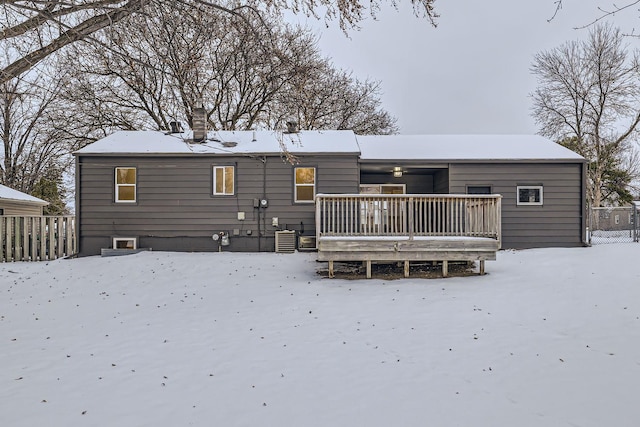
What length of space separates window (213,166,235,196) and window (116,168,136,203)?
2521 millimetres

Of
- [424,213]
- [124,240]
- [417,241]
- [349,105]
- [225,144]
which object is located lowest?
[124,240]

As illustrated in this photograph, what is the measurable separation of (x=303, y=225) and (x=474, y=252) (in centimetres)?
545

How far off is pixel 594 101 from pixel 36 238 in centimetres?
2756

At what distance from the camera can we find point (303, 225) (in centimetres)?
1234

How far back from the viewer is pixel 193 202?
12.4m

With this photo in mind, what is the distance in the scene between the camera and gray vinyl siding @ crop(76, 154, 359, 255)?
12.3 metres

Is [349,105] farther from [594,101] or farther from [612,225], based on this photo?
[594,101]

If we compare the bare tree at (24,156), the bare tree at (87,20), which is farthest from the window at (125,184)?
the bare tree at (24,156)

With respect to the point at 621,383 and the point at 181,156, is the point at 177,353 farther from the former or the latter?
the point at 181,156

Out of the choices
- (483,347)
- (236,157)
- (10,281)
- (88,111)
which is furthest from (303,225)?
(88,111)

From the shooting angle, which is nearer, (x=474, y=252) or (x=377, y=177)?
(x=474, y=252)

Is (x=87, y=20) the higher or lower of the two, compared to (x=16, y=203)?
higher

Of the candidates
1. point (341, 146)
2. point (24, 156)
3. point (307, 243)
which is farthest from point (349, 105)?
point (24, 156)

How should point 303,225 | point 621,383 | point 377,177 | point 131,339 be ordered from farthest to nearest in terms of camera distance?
point 377,177, point 303,225, point 131,339, point 621,383
